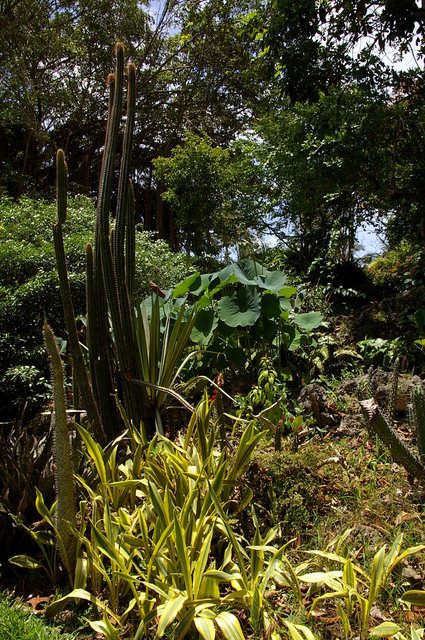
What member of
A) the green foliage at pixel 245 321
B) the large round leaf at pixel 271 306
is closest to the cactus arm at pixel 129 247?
the green foliage at pixel 245 321

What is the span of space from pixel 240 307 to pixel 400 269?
5.72 meters

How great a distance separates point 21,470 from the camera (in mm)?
1980

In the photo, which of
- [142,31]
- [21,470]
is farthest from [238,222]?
[21,470]

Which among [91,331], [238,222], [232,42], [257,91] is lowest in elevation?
[91,331]

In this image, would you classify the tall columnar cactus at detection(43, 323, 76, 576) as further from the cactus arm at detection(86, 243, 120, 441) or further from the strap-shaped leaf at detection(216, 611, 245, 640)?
the cactus arm at detection(86, 243, 120, 441)

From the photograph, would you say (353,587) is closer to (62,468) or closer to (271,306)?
(62,468)

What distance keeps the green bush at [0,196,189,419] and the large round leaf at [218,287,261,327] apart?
1.38 meters

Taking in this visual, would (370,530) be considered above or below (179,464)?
below

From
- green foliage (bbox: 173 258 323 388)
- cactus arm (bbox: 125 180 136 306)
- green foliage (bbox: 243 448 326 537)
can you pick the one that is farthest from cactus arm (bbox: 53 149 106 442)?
green foliage (bbox: 173 258 323 388)

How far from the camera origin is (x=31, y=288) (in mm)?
3918

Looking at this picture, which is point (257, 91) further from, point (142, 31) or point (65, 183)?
point (65, 183)

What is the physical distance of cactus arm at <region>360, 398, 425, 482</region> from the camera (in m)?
2.03

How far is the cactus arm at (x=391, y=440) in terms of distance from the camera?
Result: 203 centimetres

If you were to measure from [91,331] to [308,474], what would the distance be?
1.37m
